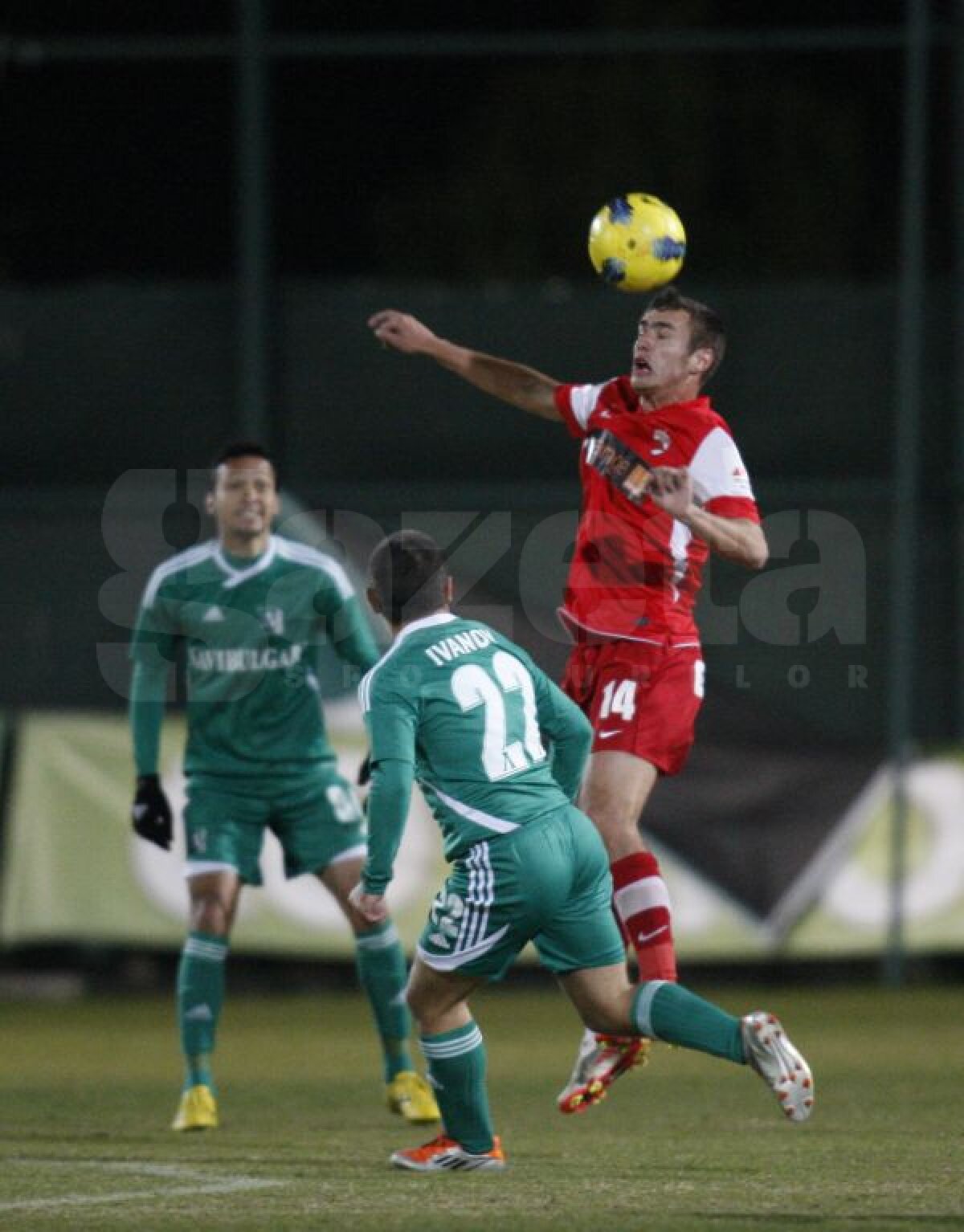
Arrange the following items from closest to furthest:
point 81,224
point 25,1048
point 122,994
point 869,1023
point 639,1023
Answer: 1. point 639,1023
2. point 25,1048
3. point 869,1023
4. point 122,994
5. point 81,224

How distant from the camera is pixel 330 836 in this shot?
8727mm

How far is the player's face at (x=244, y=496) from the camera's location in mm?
8789

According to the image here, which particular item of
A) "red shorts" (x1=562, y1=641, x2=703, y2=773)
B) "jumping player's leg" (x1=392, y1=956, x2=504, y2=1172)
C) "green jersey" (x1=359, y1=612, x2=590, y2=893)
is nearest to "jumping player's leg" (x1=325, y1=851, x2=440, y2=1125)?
"red shorts" (x1=562, y1=641, x2=703, y2=773)

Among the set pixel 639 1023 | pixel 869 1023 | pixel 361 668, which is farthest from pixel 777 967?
pixel 639 1023

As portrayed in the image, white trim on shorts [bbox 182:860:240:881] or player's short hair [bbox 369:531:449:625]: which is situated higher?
player's short hair [bbox 369:531:449:625]

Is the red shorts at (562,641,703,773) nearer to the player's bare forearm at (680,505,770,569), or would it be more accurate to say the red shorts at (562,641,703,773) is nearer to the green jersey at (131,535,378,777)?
the player's bare forearm at (680,505,770,569)

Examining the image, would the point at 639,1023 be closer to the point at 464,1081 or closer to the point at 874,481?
the point at 464,1081

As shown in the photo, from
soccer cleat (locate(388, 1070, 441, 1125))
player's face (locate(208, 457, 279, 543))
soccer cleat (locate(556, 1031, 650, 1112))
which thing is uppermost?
player's face (locate(208, 457, 279, 543))

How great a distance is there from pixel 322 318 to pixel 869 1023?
6.15 metres

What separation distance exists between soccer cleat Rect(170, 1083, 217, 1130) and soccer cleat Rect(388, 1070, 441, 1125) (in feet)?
2.14

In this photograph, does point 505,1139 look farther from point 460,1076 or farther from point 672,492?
point 672,492

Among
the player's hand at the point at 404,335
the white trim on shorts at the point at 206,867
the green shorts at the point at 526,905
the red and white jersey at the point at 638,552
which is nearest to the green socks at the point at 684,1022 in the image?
the green shorts at the point at 526,905

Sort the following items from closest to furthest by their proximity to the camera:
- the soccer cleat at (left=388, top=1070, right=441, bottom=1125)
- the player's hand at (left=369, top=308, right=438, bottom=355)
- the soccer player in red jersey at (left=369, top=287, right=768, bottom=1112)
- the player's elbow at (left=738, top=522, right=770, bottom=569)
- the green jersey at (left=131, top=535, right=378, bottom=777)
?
1. the player's elbow at (left=738, top=522, right=770, bottom=569)
2. the soccer player in red jersey at (left=369, top=287, right=768, bottom=1112)
3. the player's hand at (left=369, top=308, right=438, bottom=355)
4. the soccer cleat at (left=388, top=1070, right=441, bottom=1125)
5. the green jersey at (left=131, top=535, right=378, bottom=777)

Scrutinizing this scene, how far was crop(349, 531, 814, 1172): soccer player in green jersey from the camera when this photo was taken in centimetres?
648
